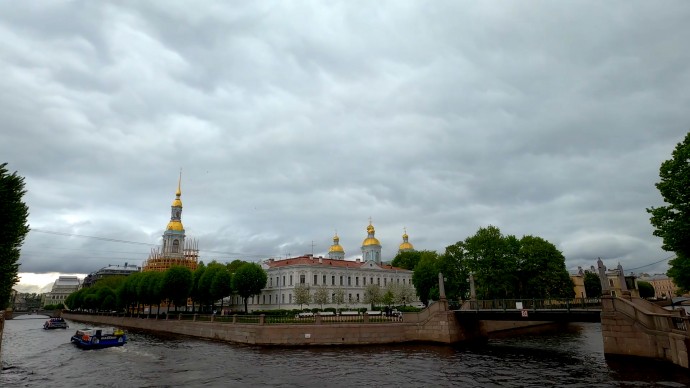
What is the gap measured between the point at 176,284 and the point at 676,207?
251ft

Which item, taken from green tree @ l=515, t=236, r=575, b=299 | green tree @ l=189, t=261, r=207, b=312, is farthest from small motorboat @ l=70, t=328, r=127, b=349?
green tree @ l=515, t=236, r=575, b=299

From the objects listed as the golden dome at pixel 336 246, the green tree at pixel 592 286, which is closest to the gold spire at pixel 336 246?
the golden dome at pixel 336 246

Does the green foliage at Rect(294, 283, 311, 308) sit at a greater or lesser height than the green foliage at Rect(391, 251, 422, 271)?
lesser

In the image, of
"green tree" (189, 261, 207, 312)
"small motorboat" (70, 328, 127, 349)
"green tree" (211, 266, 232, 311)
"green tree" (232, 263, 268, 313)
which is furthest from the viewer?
"green tree" (189, 261, 207, 312)

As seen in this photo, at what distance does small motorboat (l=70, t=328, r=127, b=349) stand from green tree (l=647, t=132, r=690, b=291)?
5665 cm

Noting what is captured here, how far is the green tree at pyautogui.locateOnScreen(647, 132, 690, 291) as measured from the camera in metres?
31.5

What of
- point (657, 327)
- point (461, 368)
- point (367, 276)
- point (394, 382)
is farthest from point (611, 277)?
point (394, 382)

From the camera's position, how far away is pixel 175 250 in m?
143

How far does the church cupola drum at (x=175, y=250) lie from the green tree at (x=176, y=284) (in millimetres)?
55988

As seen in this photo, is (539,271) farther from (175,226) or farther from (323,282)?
(175,226)

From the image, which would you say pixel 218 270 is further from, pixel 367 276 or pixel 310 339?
pixel 310 339

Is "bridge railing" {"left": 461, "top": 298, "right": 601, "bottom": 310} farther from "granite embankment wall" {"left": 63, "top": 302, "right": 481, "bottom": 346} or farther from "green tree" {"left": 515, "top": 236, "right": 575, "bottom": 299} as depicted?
"green tree" {"left": 515, "top": 236, "right": 575, "bottom": 299}

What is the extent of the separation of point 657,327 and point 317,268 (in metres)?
69.1

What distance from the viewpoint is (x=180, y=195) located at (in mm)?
152875
